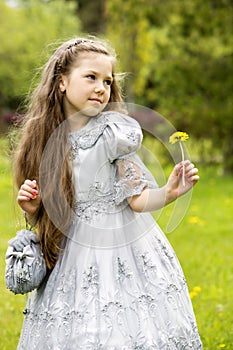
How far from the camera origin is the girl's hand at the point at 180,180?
276 centimetres

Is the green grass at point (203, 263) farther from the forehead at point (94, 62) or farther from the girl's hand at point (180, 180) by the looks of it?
the girl's hand at point (180, 180)

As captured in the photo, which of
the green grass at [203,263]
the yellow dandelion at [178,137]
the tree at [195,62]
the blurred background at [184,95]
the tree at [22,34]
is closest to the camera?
the yellow dandelion at [178,137]

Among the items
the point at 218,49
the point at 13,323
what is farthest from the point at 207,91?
the point at 13,323

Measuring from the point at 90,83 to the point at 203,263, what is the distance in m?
3.96

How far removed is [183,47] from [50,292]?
41.7 feet

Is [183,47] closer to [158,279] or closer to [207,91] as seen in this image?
[207,91]

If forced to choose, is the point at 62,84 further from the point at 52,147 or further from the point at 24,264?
the point at 24,264

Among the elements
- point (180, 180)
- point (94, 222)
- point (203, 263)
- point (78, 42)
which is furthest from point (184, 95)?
point (180, 180)

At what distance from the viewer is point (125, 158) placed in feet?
9.66

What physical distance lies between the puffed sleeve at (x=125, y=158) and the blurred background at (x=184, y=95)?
1.69 feet

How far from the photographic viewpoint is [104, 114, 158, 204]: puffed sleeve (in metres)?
2.92

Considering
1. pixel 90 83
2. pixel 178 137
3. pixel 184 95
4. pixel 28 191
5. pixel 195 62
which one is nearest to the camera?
pixel 178 137

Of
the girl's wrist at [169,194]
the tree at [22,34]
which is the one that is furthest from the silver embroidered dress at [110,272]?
the tree at [22,34]

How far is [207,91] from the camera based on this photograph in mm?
15008
